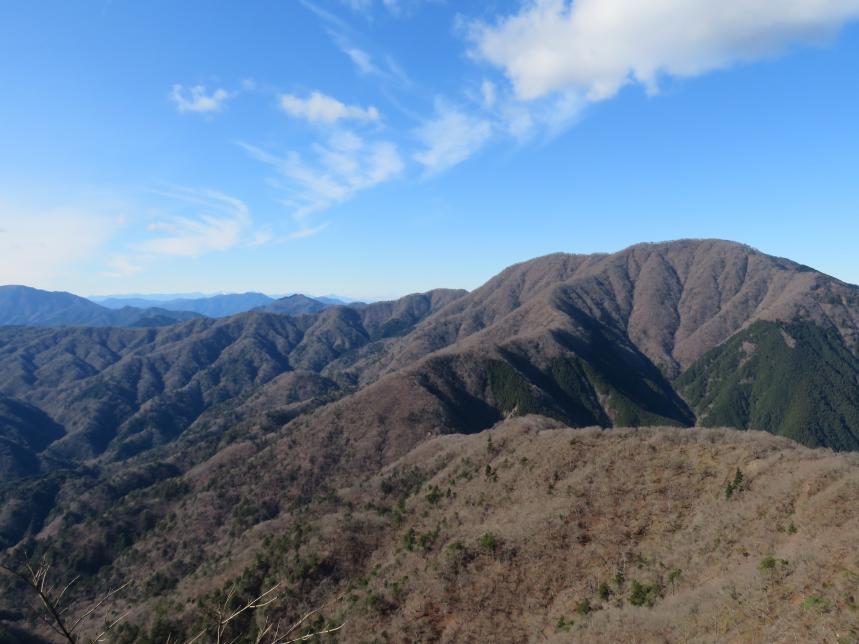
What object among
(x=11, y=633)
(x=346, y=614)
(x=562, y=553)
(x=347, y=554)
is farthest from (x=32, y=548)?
(x=562, y=553)

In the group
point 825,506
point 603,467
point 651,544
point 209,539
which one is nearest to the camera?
point 825,506

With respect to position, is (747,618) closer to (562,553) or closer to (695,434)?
(562,553)

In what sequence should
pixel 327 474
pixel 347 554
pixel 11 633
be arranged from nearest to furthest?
pixel 347 554 → pixel 11 633 → pixel 327 474

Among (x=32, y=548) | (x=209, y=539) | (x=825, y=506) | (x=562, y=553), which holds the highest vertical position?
(x=825, y=506)

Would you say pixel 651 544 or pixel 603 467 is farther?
pixel 603 467

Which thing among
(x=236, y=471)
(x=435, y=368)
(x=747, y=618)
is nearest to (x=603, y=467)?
(x=747, y=618)

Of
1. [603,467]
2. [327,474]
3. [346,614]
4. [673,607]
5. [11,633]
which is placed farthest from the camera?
[327,474]

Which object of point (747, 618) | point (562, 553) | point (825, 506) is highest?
point (825, 506)

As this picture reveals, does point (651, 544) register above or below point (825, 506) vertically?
below

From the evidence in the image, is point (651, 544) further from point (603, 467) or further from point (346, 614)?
point (346, 614)
